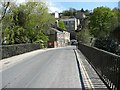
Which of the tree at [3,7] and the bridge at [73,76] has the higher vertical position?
the tree at [3,7]

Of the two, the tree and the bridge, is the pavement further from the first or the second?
the tree

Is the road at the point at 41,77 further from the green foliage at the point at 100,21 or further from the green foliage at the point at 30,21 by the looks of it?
the green foliage at the point at 100,21

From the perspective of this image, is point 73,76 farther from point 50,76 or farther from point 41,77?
point 41,77

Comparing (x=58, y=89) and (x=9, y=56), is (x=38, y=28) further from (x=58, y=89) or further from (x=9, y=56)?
(x=58, y=89)

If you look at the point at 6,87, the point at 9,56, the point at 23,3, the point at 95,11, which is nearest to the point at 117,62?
the point at 6,87

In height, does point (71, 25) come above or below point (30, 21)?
above

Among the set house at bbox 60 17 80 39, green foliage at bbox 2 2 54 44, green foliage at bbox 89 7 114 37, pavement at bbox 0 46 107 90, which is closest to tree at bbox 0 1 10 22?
green foliage at bbox 2 2 54 44

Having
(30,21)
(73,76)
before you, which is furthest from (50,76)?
(30,21)

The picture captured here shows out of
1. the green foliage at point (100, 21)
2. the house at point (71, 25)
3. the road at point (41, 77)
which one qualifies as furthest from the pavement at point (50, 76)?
the house at point (71, 25)

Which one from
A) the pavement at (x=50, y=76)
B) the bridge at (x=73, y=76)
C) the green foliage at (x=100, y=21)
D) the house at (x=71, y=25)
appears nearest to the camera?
the bridge at (x=73, y=76)

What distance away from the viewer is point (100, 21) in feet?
276

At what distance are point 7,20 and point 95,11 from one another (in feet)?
144

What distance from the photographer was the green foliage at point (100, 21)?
267 ft

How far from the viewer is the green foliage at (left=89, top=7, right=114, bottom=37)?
267 ft
